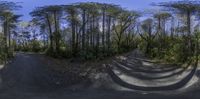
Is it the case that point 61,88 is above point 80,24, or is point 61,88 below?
below

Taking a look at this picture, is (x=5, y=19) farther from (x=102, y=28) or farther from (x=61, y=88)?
(x=61, y=88)

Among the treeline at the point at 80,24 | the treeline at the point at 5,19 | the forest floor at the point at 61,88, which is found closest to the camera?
the forest floor at the point at 61,88

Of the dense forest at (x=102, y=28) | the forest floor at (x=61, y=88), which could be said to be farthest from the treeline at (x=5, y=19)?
the forest floor at (x=61, y=88)

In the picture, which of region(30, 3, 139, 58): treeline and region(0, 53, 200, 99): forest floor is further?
region(30, 3, 139, 58): treeline

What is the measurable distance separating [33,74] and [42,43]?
48018 mm

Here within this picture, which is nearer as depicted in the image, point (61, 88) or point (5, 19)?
point (61, 88)

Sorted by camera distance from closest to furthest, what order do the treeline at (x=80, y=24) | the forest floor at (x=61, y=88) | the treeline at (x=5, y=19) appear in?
the forest floor at (x=61, y=88) → the treeline at (x=5, y=19) → the treeline at (x=80, y=24)

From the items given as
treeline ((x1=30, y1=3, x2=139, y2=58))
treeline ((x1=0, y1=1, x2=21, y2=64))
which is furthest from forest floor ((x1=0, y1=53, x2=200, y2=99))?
treeline ((x1=30, y1=3, x2=139, y2=58))

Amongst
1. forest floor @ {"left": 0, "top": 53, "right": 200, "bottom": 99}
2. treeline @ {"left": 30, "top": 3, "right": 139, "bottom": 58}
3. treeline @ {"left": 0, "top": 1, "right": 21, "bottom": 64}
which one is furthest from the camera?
treeline @ {"left": 30, "top": 3, "right": 139, "bottom": 58}

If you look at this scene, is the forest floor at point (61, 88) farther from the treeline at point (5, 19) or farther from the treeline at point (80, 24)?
the treeline at point (80, 24)

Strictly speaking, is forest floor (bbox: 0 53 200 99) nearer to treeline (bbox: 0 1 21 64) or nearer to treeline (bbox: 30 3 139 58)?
treeline (bbox: 0 1 21 64)

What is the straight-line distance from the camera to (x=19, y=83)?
18.7 m

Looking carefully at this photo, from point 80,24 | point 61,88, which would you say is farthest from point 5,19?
point 61,88

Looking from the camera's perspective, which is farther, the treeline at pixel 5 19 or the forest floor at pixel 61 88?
the treeline at pixel 5 19
